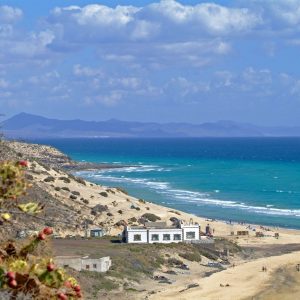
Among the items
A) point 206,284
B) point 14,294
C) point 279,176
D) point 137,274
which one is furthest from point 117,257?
point 279,176

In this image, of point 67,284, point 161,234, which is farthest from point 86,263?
point 67,284

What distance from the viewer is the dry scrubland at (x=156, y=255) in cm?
4275

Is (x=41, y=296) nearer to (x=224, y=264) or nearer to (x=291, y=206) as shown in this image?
(x=224, y=264)

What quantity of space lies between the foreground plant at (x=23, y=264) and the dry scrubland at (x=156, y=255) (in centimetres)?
1745

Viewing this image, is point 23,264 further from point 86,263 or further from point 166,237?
point 166,237

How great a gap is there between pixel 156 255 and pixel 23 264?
44958mm

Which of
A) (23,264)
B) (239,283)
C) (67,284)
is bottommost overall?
(239,283)

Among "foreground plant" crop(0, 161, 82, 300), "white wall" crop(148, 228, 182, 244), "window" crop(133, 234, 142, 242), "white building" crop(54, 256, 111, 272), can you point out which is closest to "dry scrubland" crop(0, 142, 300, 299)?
"white building" crop(54, 256, 111, 272)

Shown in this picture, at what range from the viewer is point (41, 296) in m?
8.48

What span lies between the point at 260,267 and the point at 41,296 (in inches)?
1777

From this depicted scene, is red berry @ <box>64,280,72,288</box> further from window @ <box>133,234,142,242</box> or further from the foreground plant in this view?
window @ <box>133,234,142,242</box>

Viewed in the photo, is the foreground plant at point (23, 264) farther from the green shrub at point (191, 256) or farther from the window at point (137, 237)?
the window at point (137, 237)

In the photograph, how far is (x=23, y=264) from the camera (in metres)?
8.52

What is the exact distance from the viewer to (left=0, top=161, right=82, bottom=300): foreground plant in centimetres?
840
